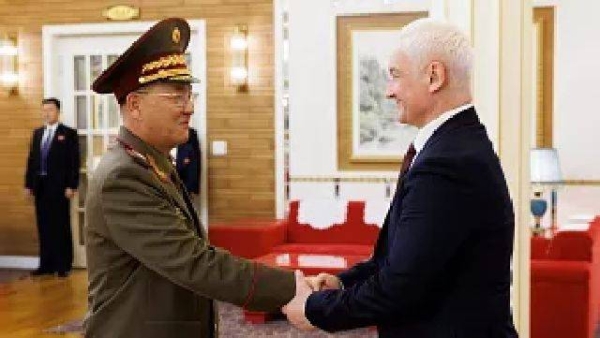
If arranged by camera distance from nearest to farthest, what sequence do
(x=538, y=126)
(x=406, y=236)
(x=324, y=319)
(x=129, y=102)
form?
(x=406, y=236), (x=324, y=319), (x=129, y=102), (x=538, y=126)

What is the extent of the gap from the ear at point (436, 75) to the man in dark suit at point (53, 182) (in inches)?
256

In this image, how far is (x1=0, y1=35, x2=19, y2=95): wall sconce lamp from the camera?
8.34 m

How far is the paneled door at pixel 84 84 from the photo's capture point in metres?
8.13

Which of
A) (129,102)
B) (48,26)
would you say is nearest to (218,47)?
(48,26)

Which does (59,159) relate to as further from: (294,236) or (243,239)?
(294,236)

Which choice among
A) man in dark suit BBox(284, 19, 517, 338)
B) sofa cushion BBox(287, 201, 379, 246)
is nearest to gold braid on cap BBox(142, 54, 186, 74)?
man in dark suit BBox(284, 19, 517, 338)

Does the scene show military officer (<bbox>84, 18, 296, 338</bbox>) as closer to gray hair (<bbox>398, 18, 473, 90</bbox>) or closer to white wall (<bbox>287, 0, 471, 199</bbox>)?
gray hair (<bbox>398, 18, 473, 90</bbox>)

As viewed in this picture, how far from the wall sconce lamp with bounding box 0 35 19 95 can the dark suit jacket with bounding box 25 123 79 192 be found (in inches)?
26.6

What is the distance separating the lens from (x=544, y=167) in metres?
6.29

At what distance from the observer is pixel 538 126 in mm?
7453

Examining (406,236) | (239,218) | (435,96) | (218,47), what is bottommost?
(239,218)

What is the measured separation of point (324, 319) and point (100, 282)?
1.70 feet

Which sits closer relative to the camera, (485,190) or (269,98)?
(485,190)

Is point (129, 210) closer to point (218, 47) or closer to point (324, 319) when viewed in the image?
point (324, 319)
